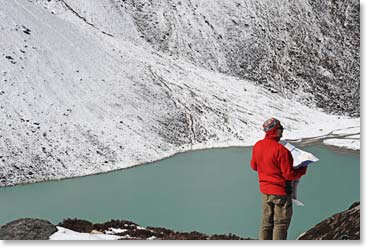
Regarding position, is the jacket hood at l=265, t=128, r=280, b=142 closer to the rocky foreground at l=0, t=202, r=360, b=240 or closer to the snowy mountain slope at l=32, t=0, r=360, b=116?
the rocky foreground at l=0, t=202, r=360, b=240

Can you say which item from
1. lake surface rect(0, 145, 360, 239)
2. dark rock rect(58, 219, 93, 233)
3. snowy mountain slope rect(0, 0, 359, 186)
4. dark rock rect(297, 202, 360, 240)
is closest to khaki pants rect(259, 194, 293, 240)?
dark rock rect(297, 202, 360, 240)

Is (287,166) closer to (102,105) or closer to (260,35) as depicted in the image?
(102,105)

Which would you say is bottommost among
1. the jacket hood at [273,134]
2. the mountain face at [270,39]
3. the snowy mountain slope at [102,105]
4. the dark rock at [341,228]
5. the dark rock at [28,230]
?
the dark rock at [28,230]

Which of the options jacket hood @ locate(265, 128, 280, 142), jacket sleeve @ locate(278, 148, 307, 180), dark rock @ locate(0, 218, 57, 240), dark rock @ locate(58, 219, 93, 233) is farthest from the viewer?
dark rock @ locate(58, 219, 93, 233)

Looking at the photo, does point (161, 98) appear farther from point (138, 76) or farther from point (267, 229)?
point (267, 229)

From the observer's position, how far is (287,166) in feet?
20.2

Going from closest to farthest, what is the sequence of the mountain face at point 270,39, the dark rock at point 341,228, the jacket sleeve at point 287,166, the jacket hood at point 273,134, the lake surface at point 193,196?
the jacket sleeve at point 287,166 < the jacket hood at point 273,134 < the dark rock at point 341,228 < the lake surface at point 193,196 < the mountain face at point 270,39

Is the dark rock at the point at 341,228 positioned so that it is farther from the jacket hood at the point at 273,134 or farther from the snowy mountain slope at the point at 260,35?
the snowy mountain slope at the point at 260,35

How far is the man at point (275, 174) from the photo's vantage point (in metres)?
6.18

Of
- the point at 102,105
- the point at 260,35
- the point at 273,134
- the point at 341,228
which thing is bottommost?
the point at 341,228

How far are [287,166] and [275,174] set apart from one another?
0.60 ft

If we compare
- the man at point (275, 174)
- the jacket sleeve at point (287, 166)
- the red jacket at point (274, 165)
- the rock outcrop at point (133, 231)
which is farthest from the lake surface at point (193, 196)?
the jacket sleeve at point (287, 166)

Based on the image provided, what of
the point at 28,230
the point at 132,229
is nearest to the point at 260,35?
the point at 132,229

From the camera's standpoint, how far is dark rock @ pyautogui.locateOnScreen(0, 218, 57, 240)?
8336 millimetres
